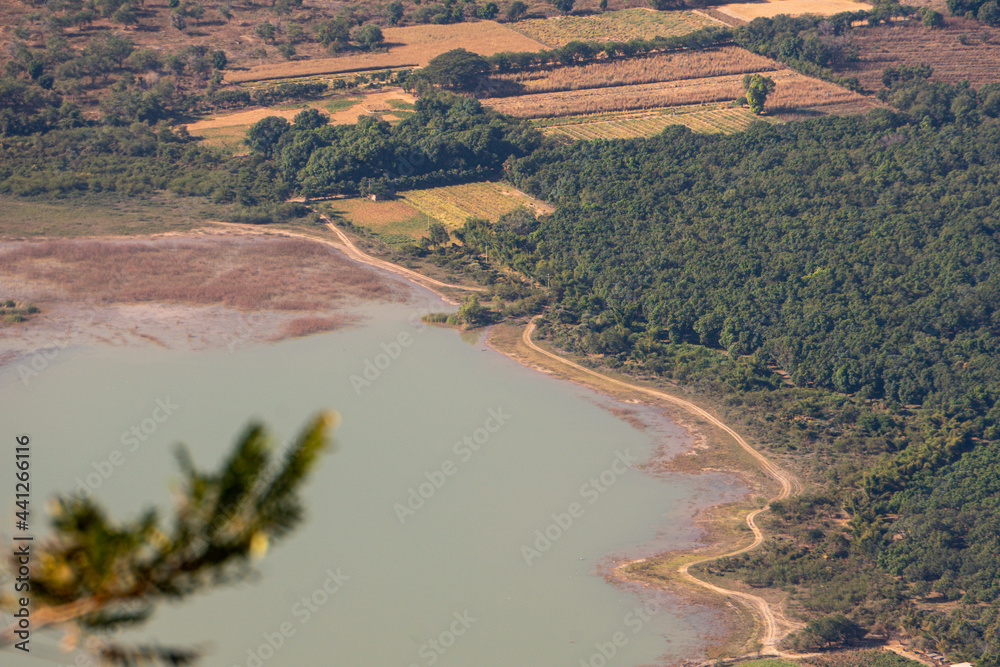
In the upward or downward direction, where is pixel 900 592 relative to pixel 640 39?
downward

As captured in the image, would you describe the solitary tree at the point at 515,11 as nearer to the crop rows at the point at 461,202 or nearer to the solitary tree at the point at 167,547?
the crop rows at the point at 461,202

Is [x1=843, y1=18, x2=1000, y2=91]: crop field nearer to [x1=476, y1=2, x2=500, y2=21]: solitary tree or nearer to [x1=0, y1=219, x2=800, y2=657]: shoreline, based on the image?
[x1=476, y1=2, x2=500, y2=21]: solitary tree

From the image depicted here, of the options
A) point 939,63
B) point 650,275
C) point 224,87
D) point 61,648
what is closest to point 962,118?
point 939,63

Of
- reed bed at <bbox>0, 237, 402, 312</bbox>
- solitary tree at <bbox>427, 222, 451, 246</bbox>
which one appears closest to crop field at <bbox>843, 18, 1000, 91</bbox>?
solitary tree at <bbox>427, 222, 451, 246</bbox>

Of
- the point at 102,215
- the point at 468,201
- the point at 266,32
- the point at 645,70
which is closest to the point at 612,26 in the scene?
the point at 645,70

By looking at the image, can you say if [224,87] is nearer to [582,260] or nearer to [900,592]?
[582,260]

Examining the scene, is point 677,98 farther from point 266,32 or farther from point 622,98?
point 266,32
